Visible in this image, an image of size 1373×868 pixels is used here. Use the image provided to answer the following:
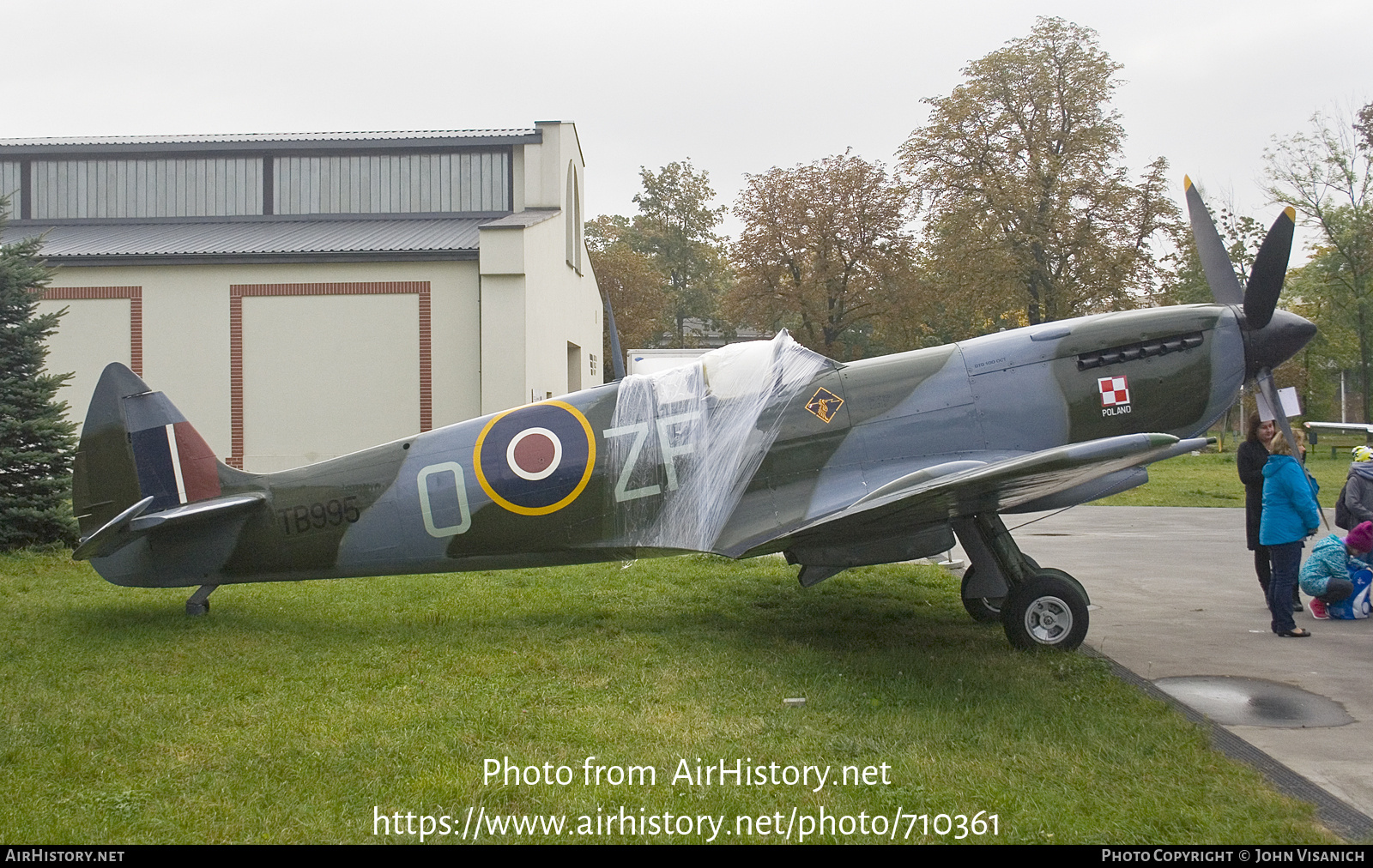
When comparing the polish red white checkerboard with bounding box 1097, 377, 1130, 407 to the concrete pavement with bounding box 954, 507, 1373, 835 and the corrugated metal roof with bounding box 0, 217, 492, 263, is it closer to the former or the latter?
the concrete pavement with bounding box 954, 507, 1373, 835

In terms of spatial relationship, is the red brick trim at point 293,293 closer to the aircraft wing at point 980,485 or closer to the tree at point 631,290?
the aircraft wing at point 980,485

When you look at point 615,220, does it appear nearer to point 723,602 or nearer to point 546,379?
point 546,379

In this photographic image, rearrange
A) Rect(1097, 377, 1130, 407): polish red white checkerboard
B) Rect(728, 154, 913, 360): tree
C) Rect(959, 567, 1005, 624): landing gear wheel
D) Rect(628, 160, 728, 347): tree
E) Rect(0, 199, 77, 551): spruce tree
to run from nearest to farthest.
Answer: Rect(1097, 377, 1130, 407): polish red white checkerboard
Rect(959, 567, 1005, 624): landing gear wheel
Rect(0, 199, 77, 551): spruce tree
Rect(728, 154, 913, 360): tree
Rect(628, 160, 728, 347): tree

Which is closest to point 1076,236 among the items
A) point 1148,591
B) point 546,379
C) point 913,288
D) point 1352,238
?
point 913,288

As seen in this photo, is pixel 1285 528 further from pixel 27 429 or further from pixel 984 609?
pixel 27 429

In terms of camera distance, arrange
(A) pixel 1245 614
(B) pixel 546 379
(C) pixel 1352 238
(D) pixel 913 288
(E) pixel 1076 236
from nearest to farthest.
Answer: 1. (A) pixel 1245 614
2. (B) pixel 546 379
3. (E) pixel 1076 236
4. (C) pixel 1352 238
5. (D) pixel 913 288

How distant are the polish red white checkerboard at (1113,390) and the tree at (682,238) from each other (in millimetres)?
54454

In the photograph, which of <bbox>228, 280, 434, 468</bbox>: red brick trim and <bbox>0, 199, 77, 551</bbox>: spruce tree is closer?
<bbox>0, 199, 77, 551</bbox>: spruce tree

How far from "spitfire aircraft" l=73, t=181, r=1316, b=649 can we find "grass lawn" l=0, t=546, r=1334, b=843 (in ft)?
1.90

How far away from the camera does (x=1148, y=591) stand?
866 centimetres

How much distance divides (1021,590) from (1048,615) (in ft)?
0.77

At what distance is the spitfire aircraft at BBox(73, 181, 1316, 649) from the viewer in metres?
6.43

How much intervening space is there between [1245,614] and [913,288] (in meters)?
27.2

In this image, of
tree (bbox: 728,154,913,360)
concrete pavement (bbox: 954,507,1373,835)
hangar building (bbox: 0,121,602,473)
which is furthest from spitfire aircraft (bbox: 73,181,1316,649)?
tree (bbox: 728,154,913,360)
